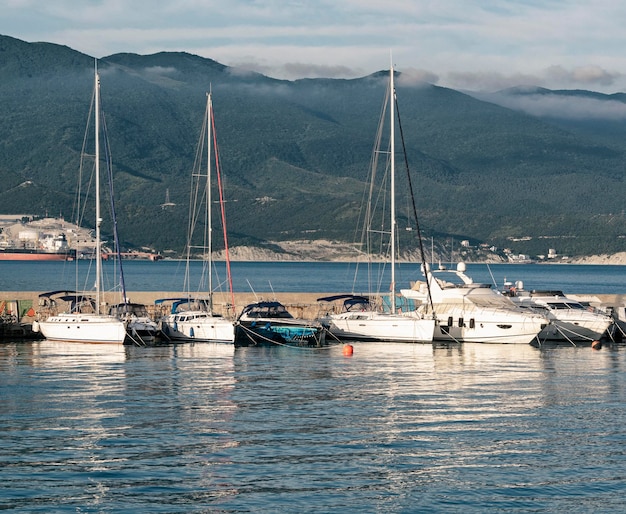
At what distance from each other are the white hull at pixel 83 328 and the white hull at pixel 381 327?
463 inches

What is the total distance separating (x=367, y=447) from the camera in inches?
1232

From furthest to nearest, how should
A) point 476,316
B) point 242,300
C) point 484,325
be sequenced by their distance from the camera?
point 242,300 → point 476,316 → point 484,325

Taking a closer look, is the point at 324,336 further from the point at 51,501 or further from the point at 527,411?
the point at 51,501

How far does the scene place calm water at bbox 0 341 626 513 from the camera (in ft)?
85.2

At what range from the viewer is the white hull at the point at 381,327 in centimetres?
6209

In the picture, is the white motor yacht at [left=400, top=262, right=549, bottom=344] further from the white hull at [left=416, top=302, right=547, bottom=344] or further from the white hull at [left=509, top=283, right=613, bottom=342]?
the white hull at [left=509, top=283, right=613, bottom=342]

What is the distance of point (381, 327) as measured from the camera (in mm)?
62594

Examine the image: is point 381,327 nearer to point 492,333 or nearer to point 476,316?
point 476,316

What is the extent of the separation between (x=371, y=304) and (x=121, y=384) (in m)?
28.4

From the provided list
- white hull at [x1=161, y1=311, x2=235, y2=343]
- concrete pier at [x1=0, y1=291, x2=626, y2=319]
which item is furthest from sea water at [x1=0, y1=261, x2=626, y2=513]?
concrete pier at [x1=0, y1=291, x2=626, y2=319]

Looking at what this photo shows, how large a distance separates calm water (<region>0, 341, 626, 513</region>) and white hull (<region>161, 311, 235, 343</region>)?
8208 mm

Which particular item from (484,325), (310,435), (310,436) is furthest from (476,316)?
(310,436)

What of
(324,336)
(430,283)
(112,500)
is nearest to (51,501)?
(112,500)

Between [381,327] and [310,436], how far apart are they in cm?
3016
